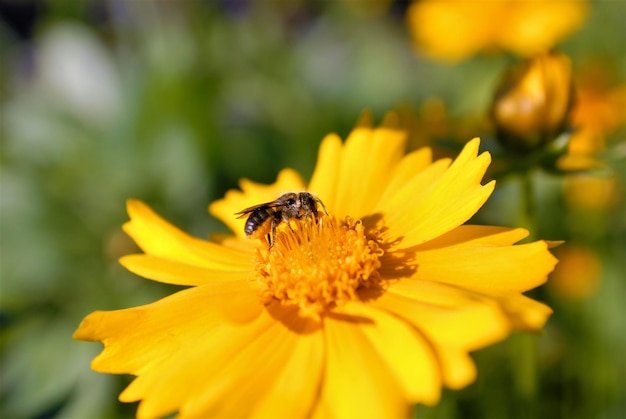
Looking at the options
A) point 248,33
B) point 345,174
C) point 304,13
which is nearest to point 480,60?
point 248,33

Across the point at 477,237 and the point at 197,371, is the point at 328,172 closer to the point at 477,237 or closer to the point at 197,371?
the point at 477,237

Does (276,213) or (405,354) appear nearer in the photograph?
(405,354)

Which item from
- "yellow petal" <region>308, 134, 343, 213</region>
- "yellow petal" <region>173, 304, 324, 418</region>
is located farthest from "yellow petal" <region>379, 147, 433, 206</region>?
"yellow petal" <region>173, 304, 324, 418</region>

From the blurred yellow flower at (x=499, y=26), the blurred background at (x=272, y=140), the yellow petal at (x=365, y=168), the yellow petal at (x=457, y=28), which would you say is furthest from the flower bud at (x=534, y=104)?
the yellow petal at (x=457, y=28)

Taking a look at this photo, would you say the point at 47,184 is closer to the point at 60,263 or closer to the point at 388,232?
the point at 60,263

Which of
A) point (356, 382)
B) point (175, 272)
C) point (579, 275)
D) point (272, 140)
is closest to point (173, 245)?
point (175, 272)

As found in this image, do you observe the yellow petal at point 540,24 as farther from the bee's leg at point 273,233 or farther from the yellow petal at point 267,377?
→ the yellow petal at point 267,377

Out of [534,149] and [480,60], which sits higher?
[480,60]
